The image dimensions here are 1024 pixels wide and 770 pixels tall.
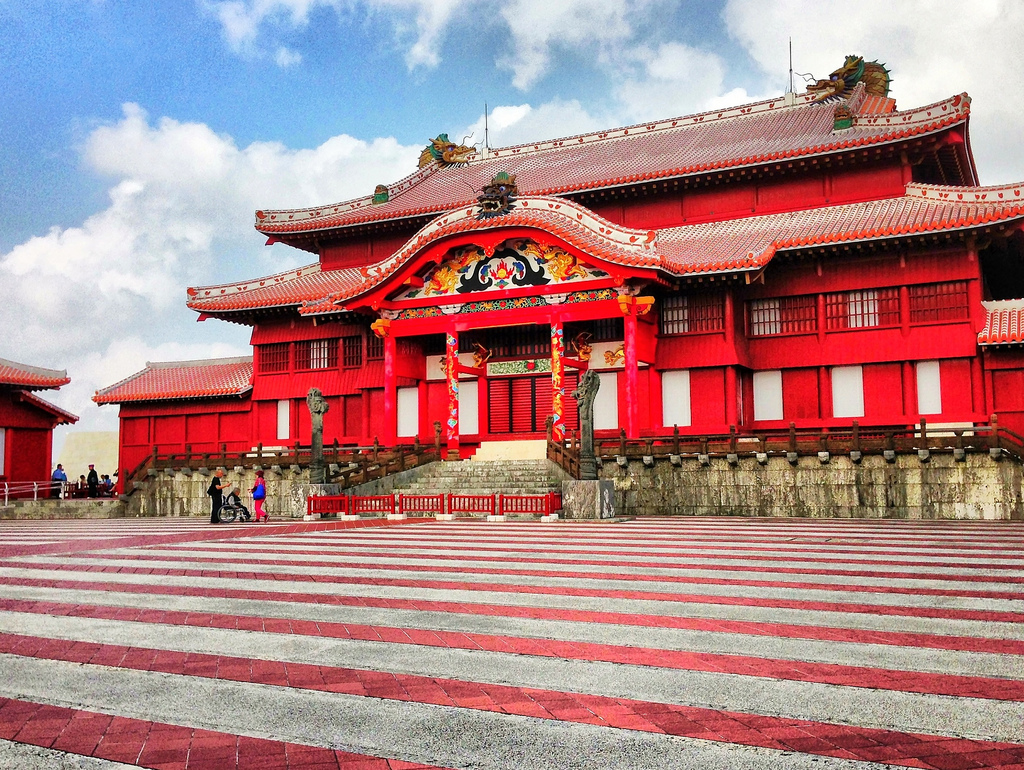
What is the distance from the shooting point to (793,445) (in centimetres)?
2284

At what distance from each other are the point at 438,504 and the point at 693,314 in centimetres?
1088

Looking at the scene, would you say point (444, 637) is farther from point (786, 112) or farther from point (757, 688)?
point (786, 112)

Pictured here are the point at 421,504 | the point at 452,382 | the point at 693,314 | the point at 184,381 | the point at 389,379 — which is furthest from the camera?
the point at 184,381

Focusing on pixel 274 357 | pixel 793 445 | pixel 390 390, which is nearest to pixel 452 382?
pixel 390 390

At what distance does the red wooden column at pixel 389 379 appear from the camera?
97.2ft

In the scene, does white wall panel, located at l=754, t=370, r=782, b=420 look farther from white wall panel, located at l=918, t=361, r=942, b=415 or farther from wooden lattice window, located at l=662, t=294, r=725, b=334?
white wall panel, located at l=918, t=361, r=942, b=415

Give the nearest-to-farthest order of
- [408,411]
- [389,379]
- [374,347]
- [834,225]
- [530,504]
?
[530,504]
[834,225]
[389,379]
[408,411]
[374,347]

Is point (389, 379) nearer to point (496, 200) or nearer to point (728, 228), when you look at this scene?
point (496, 200)

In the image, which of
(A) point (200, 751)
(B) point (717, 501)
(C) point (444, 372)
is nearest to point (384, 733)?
(A) point (200, 751)

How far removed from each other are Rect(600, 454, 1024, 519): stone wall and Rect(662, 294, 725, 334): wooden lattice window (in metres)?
5.85

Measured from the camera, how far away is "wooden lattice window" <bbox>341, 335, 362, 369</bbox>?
3350 cm

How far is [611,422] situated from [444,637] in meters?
23.7

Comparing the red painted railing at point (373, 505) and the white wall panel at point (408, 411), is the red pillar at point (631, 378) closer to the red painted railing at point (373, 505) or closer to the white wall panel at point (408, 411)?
the red painted railing at point (373, 505)

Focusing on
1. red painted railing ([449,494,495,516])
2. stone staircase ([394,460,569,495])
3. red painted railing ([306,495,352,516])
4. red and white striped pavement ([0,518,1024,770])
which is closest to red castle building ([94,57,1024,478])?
stone staircase ([394,460,569,495])
